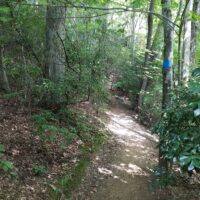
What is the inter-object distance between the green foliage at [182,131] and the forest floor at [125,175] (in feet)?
1.98

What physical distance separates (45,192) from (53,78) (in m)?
3.69

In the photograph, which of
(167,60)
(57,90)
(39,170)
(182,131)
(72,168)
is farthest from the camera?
(57,90)

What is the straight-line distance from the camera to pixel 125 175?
21.8 feet

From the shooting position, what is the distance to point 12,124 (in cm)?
675

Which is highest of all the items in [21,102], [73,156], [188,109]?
[188,109]

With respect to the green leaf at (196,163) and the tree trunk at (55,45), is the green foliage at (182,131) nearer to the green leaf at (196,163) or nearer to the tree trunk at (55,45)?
the green leaf at (196,163)

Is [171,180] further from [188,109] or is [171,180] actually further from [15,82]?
[15,82]

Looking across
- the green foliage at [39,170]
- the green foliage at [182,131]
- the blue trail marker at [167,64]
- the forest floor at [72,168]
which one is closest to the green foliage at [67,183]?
the forest floor at [72,168]

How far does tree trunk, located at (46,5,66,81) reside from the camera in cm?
760

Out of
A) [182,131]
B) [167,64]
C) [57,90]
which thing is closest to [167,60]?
[167,64]

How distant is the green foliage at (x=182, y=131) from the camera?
2.87 meters

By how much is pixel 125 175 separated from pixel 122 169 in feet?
1.05

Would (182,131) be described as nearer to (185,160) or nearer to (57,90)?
(185,160)

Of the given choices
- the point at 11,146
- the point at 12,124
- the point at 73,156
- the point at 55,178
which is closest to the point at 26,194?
the point at 55,178
